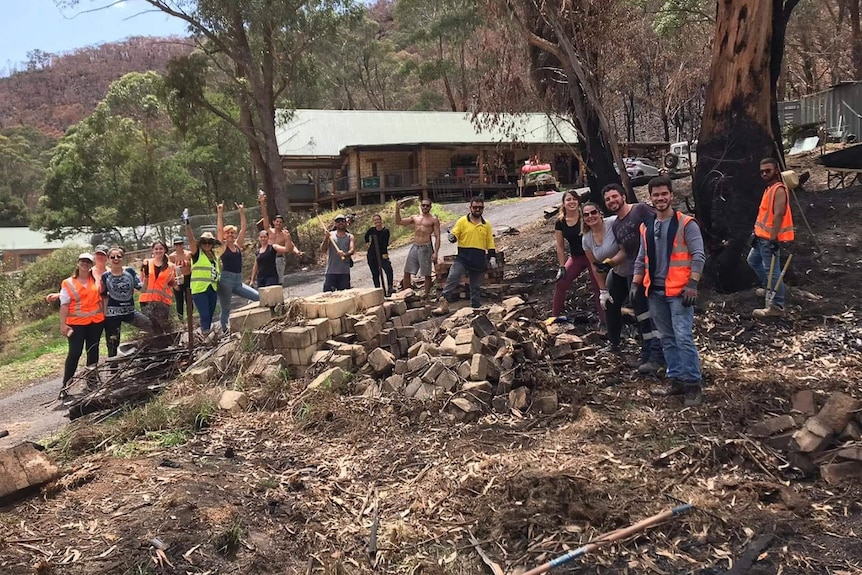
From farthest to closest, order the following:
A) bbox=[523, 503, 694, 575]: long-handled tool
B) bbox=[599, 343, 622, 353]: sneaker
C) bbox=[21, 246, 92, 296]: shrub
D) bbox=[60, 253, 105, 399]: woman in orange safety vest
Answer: bbox=[21, 246, 92, 296]: shrub, bbox=[60, 253, 105, 399]: woman in orange safety vest, bbox=[599, 343, 622, 353]: sneaker, bbox=[523, 503, 694, 575]: long-handled tool

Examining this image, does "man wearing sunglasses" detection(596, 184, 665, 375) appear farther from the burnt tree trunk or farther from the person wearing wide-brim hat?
the person wearing wide-brim hat

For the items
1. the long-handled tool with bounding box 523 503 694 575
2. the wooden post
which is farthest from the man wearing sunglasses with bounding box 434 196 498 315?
the wooden post

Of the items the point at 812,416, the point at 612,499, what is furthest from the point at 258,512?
the point at 812,416

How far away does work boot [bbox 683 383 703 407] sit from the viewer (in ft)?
15.7

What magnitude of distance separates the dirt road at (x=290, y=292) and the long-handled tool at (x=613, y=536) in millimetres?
4787

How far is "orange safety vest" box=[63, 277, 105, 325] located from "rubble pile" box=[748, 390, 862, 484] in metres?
6.40

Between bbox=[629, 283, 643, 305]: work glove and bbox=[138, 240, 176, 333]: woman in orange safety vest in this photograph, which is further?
bbox=[138, 240, 176, 333]: woman in orange safety vest

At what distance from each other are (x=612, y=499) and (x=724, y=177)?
5386mm

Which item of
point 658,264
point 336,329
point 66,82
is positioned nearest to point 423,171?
point 336,329

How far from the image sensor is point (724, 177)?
7570mm

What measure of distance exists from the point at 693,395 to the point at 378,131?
27366mm

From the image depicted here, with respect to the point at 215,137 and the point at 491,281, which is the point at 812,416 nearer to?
the point at 491,281

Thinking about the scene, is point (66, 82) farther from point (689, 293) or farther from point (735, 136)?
point (689, 293)

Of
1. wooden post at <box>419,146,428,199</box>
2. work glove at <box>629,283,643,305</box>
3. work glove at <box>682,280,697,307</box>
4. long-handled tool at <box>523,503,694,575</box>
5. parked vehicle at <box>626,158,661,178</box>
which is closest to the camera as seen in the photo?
long-handled tool at <box>523,503,694,575</box>
